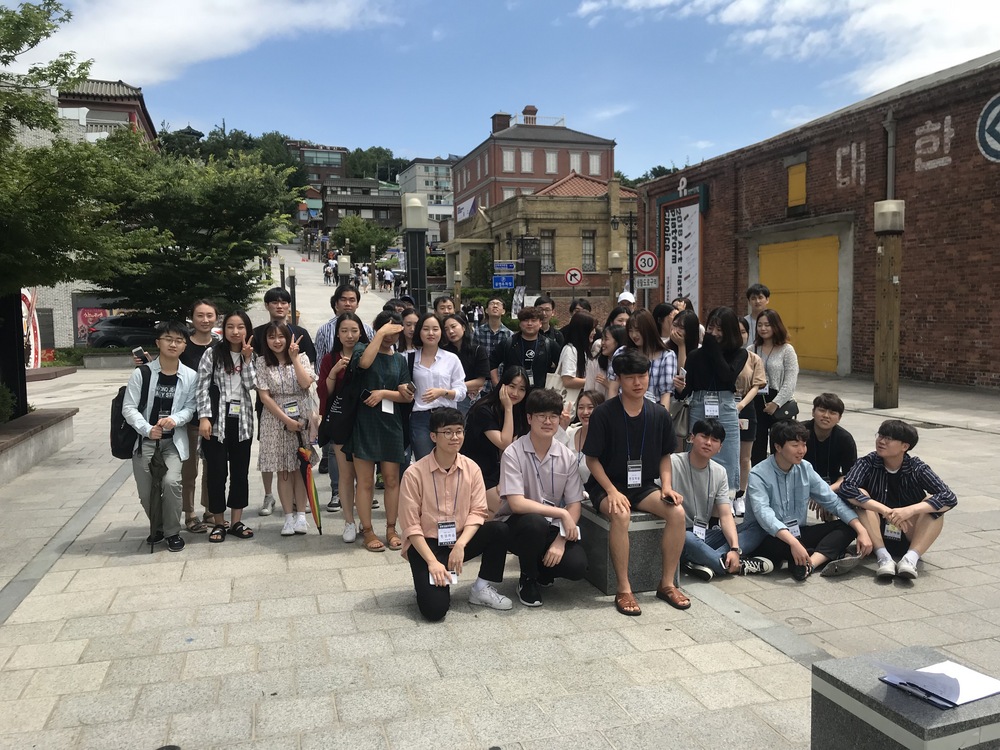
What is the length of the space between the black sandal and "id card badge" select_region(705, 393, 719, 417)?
384 cm

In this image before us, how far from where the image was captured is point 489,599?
4.72 m

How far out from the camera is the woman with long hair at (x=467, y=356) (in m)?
7.04

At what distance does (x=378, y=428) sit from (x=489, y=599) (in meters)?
1.80

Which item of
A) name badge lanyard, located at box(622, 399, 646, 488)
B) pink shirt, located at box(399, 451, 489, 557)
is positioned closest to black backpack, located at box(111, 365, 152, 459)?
pink shirt, located at box(399, 451, 489, 557)

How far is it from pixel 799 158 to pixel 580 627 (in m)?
16.9

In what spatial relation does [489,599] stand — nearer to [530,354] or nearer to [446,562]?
[446,562]

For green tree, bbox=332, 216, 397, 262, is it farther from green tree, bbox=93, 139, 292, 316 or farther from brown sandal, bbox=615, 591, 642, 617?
brown sandal, bbox=615, 591, 642, 617

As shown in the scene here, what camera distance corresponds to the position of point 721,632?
4.31 metres

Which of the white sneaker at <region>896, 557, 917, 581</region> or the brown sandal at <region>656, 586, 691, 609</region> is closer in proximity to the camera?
the brown sandal at <region>656, 586, 691, 609</region>

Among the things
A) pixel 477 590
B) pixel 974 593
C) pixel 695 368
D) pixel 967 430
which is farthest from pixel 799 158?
pixel 477 590

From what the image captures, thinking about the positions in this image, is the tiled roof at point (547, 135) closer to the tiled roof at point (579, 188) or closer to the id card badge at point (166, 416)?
the tiled roof at point (579, 188)

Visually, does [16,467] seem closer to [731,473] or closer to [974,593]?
[731,473]

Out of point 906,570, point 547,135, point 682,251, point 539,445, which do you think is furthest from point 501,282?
point 547,135

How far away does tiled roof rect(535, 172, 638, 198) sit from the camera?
4406cm
